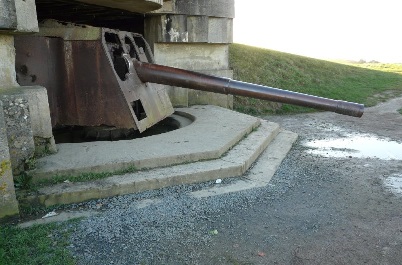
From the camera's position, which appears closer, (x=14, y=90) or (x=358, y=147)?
(x=14, y=90)

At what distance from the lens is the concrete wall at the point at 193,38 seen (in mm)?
7449

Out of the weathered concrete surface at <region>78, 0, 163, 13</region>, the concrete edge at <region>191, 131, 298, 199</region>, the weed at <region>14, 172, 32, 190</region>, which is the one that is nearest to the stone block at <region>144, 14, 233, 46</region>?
the weathered concrete surface at <region>78, 0, 163, 13</region>

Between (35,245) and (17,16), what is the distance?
6.62 ft

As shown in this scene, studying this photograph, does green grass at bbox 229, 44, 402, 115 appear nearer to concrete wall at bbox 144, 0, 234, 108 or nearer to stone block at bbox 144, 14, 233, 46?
concrete wall at bbox 144, 0, 234, 108

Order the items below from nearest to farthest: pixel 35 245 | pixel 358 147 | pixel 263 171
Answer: pixel 35 245, pixel 263 171, pixel 358 147

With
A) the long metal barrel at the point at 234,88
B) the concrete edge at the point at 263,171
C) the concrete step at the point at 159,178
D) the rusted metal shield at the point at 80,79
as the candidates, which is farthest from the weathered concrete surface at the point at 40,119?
the concrete edge at the point at 263,171

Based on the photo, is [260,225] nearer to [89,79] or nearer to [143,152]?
[143,152]

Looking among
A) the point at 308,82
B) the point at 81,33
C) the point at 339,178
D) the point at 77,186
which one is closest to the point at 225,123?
the point at 339,178

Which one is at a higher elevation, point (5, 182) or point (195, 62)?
point (195, 62)

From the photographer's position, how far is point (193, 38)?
7.80 m

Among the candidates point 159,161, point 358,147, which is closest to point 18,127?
point 159,161

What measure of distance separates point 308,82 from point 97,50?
802 cm

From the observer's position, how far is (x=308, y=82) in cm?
1138

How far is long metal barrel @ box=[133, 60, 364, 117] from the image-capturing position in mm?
4301
